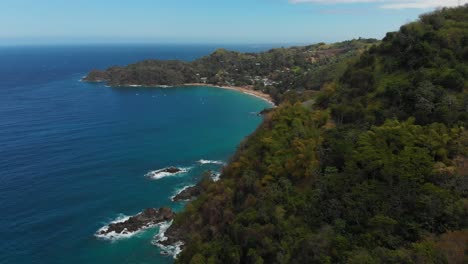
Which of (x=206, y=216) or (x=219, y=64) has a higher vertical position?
(x=219, y=64)

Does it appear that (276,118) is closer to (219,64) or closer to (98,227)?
(98,227)

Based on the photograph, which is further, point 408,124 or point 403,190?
point 408,124

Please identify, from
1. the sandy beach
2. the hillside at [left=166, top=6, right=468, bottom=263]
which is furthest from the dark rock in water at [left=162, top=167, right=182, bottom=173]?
the sandy beach

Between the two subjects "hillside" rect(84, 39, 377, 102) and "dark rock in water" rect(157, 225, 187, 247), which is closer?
"dark rock in water" rect(157, 225, 187, 247)

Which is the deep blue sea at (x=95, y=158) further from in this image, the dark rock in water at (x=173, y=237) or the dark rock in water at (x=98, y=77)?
the dark rock in water at (x=98, y=77)

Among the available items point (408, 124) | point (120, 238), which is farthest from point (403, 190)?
point (120, 238)

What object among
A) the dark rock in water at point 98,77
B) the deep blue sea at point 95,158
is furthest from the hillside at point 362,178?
the dark rock in water at point 98,77

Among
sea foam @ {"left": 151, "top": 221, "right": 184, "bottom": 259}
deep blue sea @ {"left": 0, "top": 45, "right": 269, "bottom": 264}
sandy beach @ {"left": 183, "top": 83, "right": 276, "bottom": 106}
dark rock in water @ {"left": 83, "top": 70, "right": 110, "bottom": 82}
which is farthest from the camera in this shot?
dark rock in water @ {"left": 83, "top": 70, "right": 110, "bottom": 82}

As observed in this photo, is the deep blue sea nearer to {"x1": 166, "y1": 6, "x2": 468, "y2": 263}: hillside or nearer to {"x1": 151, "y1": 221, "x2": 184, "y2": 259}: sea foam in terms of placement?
{"x1": 151, "y1": 221, "x2": 184, "y2": 259}: sea foam
